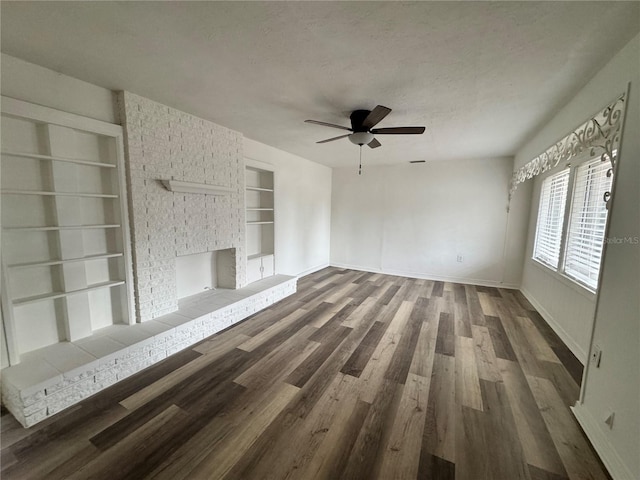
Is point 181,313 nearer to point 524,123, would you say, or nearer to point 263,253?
point 263,253

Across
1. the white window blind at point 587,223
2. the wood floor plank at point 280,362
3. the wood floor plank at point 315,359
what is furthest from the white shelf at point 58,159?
the white window blind at point 587,223

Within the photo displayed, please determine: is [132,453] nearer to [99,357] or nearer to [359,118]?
[99,357]

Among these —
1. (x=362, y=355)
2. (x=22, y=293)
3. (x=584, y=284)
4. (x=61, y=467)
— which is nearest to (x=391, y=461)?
(x=362, y=355)

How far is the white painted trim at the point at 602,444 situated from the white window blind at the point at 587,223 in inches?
46.6

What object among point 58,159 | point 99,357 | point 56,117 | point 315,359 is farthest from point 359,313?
point 56,117

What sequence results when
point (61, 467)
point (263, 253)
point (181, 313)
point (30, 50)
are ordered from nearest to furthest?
point (61, 467) → point (30, 50) → point (181, 313) → point (263, 253)

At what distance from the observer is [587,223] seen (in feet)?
8.57

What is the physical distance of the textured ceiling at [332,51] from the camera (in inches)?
53.5

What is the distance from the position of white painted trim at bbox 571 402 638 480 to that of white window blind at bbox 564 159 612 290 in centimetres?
118

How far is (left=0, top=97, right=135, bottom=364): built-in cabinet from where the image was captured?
1896 mm

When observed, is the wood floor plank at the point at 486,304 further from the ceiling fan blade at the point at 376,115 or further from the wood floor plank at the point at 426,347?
the ceiling fan blade at the point at 376,115

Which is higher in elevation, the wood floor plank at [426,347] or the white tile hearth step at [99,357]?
the white tile hearth step at [99,357]

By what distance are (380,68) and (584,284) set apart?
113 inches

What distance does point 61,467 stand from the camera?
1427 millimetres
